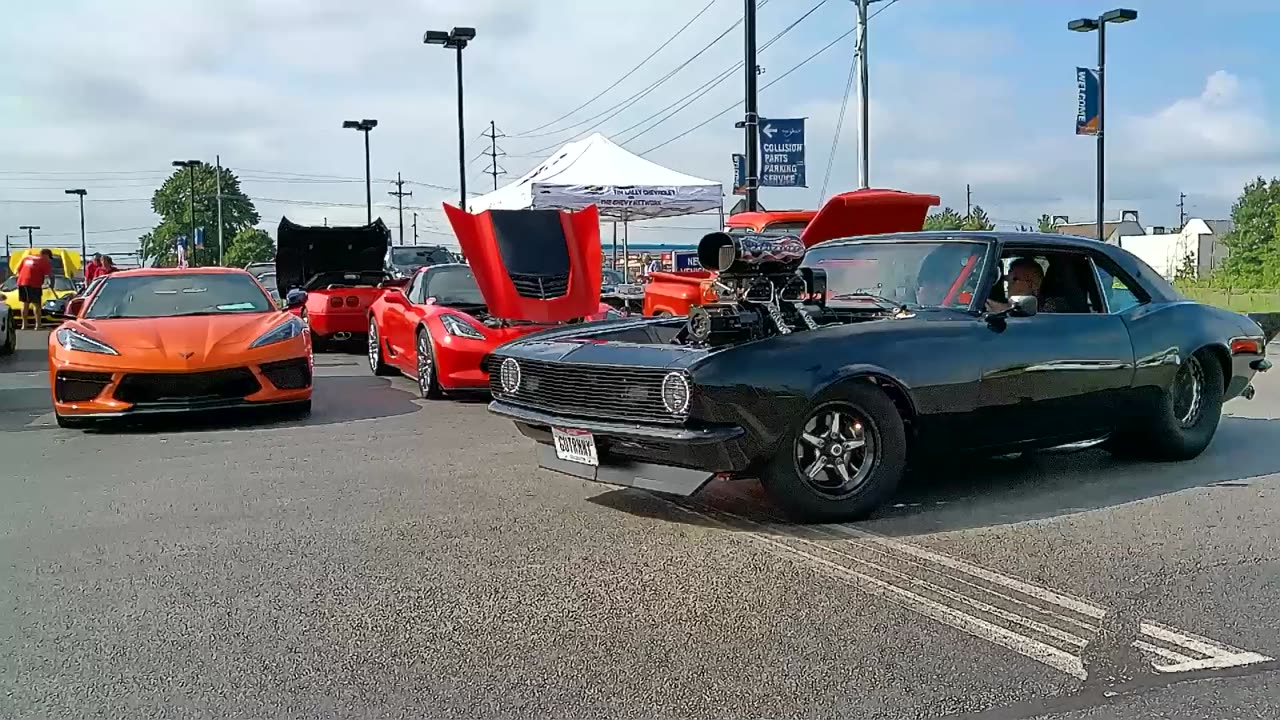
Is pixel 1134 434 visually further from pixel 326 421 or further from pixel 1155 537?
pixel 326 421

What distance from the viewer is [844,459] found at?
17.8 ft

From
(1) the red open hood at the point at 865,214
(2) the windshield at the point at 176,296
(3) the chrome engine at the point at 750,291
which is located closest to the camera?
(3) the chrome engine at the point at 750,291

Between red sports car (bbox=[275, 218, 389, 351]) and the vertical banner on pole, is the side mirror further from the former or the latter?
the vertical banner on pole

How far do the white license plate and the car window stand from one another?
335 centimetres

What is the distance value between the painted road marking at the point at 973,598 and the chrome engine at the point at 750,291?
91 cm

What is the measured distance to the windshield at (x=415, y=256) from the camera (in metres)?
25.6

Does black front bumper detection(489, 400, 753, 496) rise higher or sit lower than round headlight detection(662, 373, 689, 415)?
lower

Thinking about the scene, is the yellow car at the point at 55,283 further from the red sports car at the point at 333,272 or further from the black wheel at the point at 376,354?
the black wheel at the point at 376,354

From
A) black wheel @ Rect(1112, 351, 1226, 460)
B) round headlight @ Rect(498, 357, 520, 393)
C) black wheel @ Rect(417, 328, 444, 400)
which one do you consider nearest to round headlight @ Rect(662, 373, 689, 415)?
round headlight @ Rect(498, 357, 520, 393)

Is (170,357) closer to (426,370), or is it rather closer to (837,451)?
(426,370)

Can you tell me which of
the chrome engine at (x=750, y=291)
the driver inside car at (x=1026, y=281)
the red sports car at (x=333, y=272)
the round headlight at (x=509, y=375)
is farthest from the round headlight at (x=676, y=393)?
the red sports car at (x=333, y=272)

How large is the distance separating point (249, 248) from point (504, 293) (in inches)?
3805

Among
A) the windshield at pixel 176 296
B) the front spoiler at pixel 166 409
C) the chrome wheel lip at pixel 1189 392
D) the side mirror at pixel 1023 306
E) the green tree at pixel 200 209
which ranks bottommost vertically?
the front spoiler at pixel 166 409

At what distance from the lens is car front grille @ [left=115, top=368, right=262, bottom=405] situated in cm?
834
